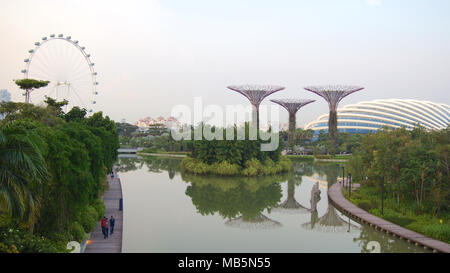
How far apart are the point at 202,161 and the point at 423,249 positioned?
27.6 m

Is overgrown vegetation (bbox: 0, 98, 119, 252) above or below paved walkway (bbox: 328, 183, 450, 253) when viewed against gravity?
above

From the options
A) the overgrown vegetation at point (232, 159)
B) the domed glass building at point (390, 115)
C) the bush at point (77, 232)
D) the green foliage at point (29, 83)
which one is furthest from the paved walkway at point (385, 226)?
the domed glass building at point (390, 115)

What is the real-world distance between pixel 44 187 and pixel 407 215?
16.0 m

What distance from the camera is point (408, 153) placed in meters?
21.4

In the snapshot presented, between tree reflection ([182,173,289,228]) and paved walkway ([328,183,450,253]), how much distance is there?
389cm

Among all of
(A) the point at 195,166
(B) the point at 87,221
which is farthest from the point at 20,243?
(A) the point at 195,166

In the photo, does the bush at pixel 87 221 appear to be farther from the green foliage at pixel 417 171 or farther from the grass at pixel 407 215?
the green foliage at pixel 417 171

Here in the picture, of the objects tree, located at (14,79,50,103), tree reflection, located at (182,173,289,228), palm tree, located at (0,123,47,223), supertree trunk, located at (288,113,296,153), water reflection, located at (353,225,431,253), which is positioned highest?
tree, located at (14,79,50,103)

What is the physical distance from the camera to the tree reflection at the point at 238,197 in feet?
71.6

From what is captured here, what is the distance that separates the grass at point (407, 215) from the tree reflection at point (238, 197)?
5092 mm

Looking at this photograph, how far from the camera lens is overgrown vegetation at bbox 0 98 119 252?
28.6 ft

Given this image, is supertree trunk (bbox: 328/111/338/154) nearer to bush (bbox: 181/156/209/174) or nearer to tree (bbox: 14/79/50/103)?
bush (bbox: 181/156/209/174)

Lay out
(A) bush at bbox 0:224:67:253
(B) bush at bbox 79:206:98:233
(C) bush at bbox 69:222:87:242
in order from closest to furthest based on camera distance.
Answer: (A) bush at bbox 0:224:67:253, (C) bush at bbox 69:222:87:242, (B) bush at bbox 79:206:98:233

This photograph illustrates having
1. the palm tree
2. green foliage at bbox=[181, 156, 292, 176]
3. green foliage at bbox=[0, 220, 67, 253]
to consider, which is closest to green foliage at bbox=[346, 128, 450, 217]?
green foliage at bbox=[181, 156, 292, 176]
